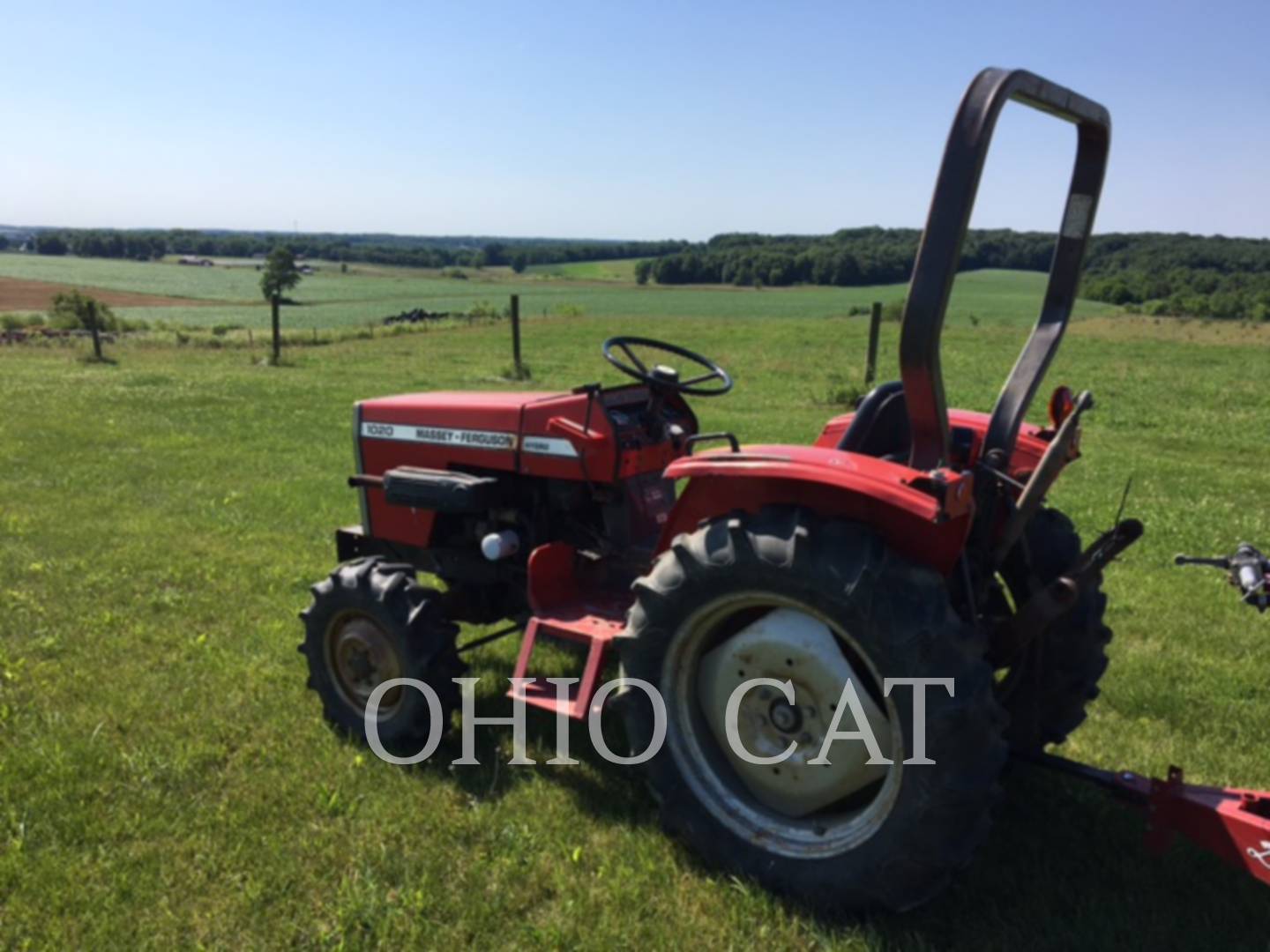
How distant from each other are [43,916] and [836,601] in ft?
8.06

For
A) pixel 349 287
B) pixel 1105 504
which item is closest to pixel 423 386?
pixel 1105 504

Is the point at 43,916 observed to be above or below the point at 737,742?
below

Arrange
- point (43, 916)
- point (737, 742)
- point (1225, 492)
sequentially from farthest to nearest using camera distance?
point (1225, 492) → point (737, 742) → point (43, 916)

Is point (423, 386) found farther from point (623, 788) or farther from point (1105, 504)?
point (623, 788)

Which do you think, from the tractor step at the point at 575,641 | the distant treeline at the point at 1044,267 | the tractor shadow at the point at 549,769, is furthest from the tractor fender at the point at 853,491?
the distant treeline at the point at 1044,267

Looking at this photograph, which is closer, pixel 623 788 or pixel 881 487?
pixel 881 487

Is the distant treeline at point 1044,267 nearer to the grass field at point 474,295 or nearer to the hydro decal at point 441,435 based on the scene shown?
the grass field at point 474,295

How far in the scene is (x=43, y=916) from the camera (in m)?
2.73

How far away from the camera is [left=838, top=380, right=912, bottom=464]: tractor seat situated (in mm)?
3148

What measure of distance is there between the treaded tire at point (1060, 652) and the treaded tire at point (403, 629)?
6.78ft

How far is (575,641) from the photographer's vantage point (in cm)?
344

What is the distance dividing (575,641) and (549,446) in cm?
79

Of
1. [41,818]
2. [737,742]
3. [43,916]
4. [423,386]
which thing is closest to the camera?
[43,916]

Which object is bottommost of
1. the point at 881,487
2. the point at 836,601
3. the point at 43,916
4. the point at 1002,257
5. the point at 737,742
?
the point at 43,916
